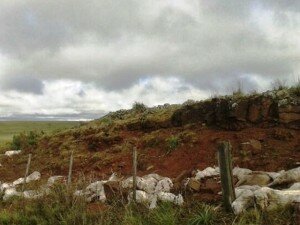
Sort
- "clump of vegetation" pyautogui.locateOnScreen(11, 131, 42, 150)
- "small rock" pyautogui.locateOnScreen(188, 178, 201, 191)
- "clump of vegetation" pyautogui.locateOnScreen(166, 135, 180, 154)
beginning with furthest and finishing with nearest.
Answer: "clump of vegetation" pyautogui.locateOnScreen(11, 131, 42, 150) → "clump of vegetation" pyautogui.locateOnScreen(166, 135, 180, 154) → "small rock" pyautogui.locateOnScreen(188, 178, 201, 191)

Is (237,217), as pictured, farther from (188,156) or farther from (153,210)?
(188,156)

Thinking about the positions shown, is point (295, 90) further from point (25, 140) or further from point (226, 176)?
point (25, 140)

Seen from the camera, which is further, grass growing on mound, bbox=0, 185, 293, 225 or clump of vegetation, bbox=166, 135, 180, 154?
clump of vegetation, bbox=166, 135, 180, 154

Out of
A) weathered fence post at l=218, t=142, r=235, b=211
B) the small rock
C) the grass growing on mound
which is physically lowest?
the grass growing on mound

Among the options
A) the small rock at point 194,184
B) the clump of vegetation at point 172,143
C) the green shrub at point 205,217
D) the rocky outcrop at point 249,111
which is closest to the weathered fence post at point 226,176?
the green shrub at point 205,217

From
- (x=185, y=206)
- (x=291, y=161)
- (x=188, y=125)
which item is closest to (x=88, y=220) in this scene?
(x=185, y=206)

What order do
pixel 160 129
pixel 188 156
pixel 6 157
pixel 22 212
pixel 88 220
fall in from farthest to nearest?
pixel 6 157, pixel 160 129, pixel 188 156, pixel 22 212, pixel 88 220

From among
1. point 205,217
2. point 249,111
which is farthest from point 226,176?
point 249,111

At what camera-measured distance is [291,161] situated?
13.9m

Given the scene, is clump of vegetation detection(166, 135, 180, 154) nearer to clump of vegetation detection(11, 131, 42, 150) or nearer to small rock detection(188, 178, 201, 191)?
small rock detection(188, 178, 201, 191)

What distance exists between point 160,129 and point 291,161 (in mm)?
8393

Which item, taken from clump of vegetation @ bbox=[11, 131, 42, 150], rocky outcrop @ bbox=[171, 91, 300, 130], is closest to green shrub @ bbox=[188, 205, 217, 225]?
rocky outcrop @ bbox=[171, 91, 300, 130]

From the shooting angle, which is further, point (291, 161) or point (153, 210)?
point (291, 161)

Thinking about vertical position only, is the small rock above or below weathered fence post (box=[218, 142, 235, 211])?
below
